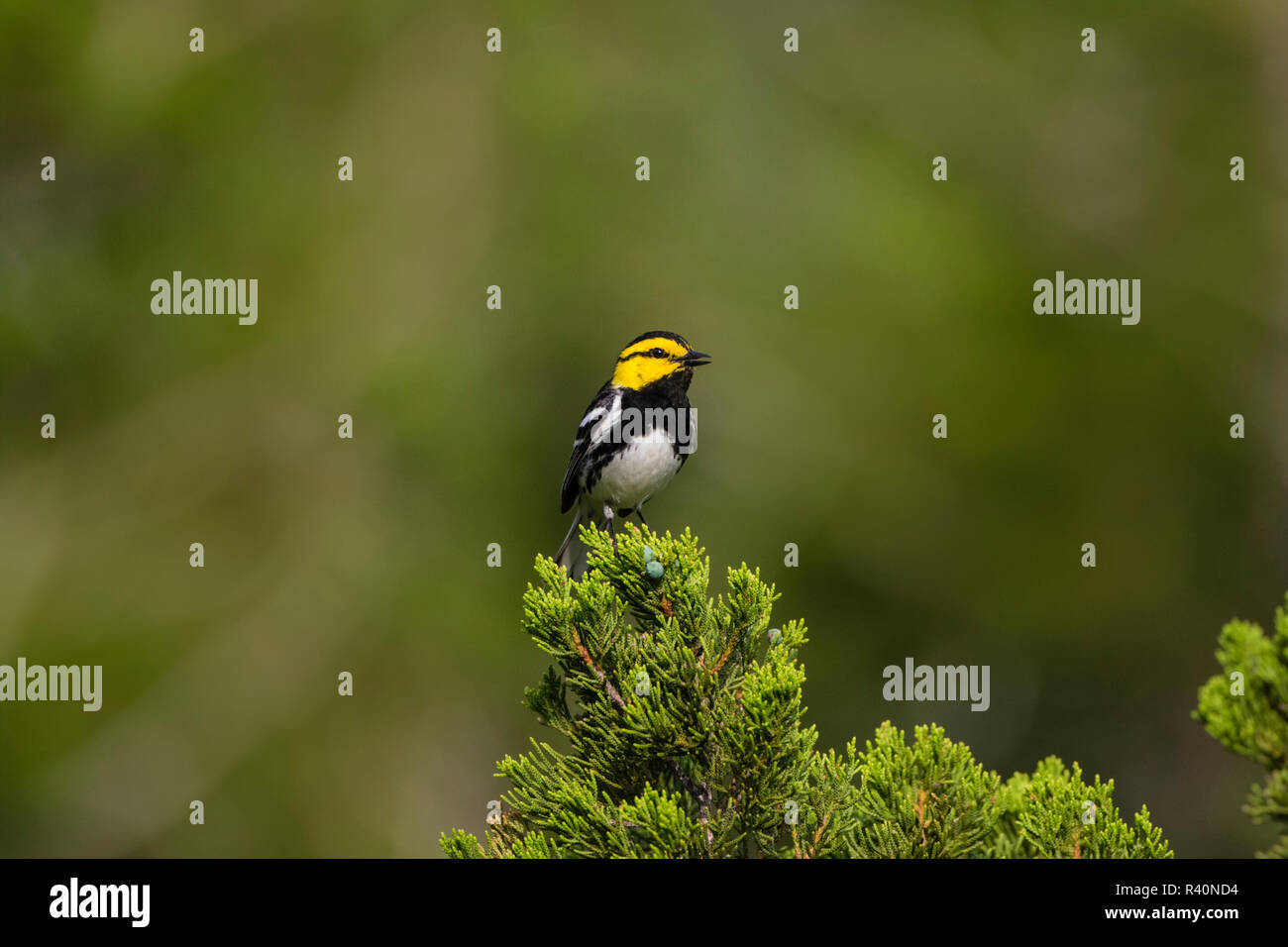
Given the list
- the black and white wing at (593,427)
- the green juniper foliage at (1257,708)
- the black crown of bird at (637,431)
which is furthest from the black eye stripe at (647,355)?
the green juniper foliage at (1257,708)

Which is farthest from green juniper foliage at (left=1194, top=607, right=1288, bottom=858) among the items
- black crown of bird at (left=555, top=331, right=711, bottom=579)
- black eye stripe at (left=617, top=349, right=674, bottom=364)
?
black eye stripe at (left=617, top=349, right=674, bottom=364)

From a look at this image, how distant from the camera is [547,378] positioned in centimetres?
919

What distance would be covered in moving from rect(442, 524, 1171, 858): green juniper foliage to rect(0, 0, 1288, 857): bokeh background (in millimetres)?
5687

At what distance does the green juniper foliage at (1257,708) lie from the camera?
191 cm

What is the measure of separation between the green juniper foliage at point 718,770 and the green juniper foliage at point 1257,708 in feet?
0.85

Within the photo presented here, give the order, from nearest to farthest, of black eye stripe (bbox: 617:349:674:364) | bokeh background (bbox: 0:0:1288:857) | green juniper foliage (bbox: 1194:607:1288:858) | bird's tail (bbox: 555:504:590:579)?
green juniper foliage (bbox: 1194:607:1288:858) → black eye stripe (bbox: 617:349:674:364) → bird's tail (bbox: 555:504:590:579) → bokeh background (bbox: 0:0:1288:857)

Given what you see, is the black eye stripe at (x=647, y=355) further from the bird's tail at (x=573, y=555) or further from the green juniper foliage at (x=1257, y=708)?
the green juniper foliage at (x=1257, y=708)

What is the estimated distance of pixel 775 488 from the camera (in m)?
8.80

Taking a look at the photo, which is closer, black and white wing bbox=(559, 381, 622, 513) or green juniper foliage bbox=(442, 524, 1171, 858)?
green juniper foliage bbox=(442, 524, 1171, 858)

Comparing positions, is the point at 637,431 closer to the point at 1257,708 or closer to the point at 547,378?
the point at 1257,708

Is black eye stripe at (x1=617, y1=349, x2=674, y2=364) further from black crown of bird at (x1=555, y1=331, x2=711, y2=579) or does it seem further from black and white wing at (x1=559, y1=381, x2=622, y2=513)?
black and white wing at (x1=559, y1=381, x2=622, y2=513)

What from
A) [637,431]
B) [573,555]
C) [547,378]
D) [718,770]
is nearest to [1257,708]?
[718,770]

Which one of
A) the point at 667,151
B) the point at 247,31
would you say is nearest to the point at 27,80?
the point at 247,31

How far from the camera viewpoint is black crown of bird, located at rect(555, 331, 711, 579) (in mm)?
4883
